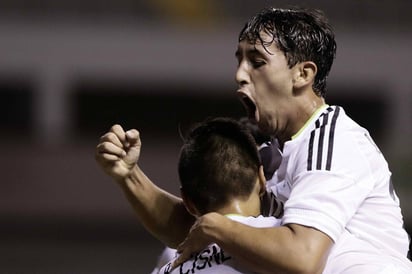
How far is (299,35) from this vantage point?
3707 millimetres

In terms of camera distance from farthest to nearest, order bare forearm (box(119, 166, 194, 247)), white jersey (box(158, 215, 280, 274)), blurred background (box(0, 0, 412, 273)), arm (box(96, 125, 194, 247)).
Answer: blurred background (box(0, 0, 412, 273)) < bare forearm (box(119, 166, 194, 247)) < arm (box(96, 125, 194, 247)) < white jersey (box(158, 215, 280, 274))

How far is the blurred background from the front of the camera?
699 inches

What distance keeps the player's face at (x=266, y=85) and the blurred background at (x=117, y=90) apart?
42.3ft

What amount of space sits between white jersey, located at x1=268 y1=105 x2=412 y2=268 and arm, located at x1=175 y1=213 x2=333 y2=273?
4 cm

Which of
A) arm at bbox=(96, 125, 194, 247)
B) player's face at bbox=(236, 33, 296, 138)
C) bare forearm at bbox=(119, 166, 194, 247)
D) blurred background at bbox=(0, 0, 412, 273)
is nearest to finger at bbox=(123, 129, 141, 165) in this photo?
arm at bbox=(96, 125, 194, 247)

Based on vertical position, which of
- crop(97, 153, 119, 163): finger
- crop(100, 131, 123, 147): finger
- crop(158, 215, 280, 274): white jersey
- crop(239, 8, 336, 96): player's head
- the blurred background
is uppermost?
crop(239, 8, 336, 96): player's head

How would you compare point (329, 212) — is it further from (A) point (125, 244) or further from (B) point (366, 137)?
→ (A) point (125, 244)

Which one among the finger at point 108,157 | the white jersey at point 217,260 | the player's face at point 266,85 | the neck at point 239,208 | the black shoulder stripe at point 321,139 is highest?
the player's face at point 266,85

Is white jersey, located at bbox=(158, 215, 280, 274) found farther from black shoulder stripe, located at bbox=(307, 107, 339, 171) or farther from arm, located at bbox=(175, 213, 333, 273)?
black shoulder stripe, located at bbox=(307, 107, 339, 171)

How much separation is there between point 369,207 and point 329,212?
23 cm

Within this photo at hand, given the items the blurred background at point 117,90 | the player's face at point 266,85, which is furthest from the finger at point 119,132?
the blurred background at point 117,90

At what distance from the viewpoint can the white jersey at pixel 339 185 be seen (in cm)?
340

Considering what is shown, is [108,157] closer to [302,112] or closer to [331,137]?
[302,112]

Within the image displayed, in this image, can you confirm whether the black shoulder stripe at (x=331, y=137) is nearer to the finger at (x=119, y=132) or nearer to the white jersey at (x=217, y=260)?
the white jersey at (x=217, y=260)
